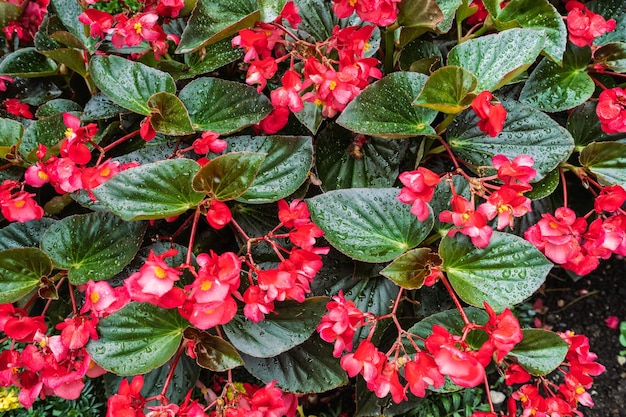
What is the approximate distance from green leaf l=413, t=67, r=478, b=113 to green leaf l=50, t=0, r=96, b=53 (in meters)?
0.72

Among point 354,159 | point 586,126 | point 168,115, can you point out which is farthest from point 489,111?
point 168,115

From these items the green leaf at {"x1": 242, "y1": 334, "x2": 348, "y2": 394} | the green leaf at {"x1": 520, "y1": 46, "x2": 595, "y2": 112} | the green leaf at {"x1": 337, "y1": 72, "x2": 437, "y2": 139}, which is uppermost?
the green leaf at {"x1": 337, "y1": 72, "x2": 437, "y2": 139}

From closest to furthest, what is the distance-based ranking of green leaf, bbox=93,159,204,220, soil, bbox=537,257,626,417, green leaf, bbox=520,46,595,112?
green leaf, bbox=93,159,204,220 < green leaf, bbox=520,46,595,112 < soil, bbox=537,257,626,417

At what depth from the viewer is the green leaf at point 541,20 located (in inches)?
40.8

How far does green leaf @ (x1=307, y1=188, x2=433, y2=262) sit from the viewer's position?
93 cm

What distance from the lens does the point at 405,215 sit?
961 mm

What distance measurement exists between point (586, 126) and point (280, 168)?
0.68 m

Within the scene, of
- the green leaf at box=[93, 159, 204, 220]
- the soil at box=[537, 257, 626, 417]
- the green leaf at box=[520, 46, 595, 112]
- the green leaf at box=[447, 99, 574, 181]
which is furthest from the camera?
the soil at box=[537, 257, 626, 417]

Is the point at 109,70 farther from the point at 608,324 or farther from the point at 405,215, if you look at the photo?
the point at 608,324

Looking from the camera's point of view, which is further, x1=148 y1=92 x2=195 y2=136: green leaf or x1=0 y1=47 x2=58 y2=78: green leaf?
x1=0 y1=47 x2=58 y2=78: green leaf

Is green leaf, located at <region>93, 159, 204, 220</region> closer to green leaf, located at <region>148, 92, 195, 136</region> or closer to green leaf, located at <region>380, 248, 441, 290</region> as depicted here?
green leaf, located at <region>148, 92, 195, 136</region>

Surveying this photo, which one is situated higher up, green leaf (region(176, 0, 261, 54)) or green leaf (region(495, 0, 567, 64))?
green leaf (region(176, 0, 261, 54))

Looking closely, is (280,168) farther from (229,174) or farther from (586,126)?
(586,126)

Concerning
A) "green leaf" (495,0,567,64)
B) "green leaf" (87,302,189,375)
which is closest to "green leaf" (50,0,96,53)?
"green leaf" (87,302,189,375)
